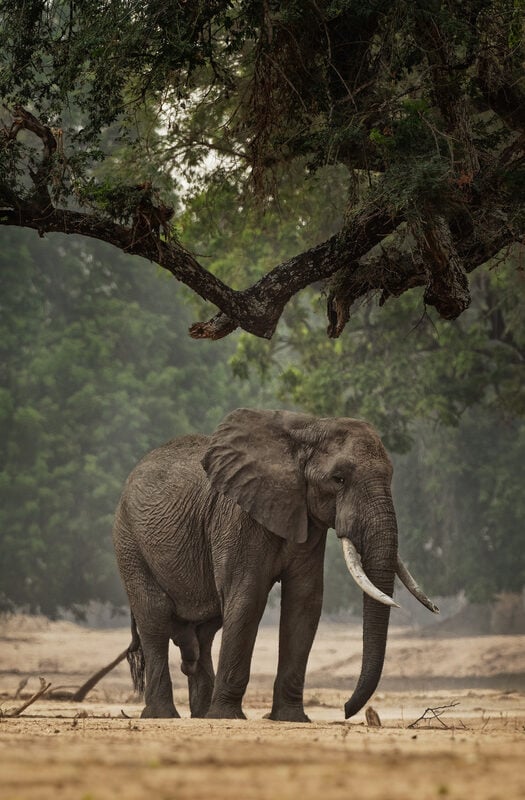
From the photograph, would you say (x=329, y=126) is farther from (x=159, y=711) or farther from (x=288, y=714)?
(x=159, y=711)

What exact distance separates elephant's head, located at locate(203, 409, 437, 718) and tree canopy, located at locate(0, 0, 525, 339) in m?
1.07

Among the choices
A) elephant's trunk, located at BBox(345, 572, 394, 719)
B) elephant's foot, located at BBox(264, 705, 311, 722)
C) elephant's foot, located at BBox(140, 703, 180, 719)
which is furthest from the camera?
elephant's foot, located at BBox(140, 703, 180, 719)

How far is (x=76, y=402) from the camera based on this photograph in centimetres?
3631

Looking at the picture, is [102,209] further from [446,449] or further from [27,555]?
[446,449]

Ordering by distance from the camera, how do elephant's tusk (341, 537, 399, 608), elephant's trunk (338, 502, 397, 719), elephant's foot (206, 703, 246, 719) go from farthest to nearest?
elephant's foot (206, 703, 246, 719) < elephant's trunk (338, 502, 397, 719) < elephant's tusk (341, 537, 399, 608)

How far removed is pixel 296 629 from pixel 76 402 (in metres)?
25.8

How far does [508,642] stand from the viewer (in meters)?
33.0

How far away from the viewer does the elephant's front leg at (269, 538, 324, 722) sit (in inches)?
438

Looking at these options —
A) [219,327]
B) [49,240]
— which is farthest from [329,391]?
[49,240]

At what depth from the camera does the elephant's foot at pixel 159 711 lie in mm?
12289

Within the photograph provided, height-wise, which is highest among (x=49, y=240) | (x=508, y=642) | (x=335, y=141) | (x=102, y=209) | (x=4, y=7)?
(x=49, y=240)

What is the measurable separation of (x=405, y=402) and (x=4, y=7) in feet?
48.7

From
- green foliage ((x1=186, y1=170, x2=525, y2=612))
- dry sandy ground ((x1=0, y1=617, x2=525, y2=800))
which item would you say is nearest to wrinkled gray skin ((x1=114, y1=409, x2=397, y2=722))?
dry sandy ground ((x1=0, y1=617, x2=525, y2=800))

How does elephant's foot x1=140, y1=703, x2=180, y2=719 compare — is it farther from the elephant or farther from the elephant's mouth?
the elephant's mouth
